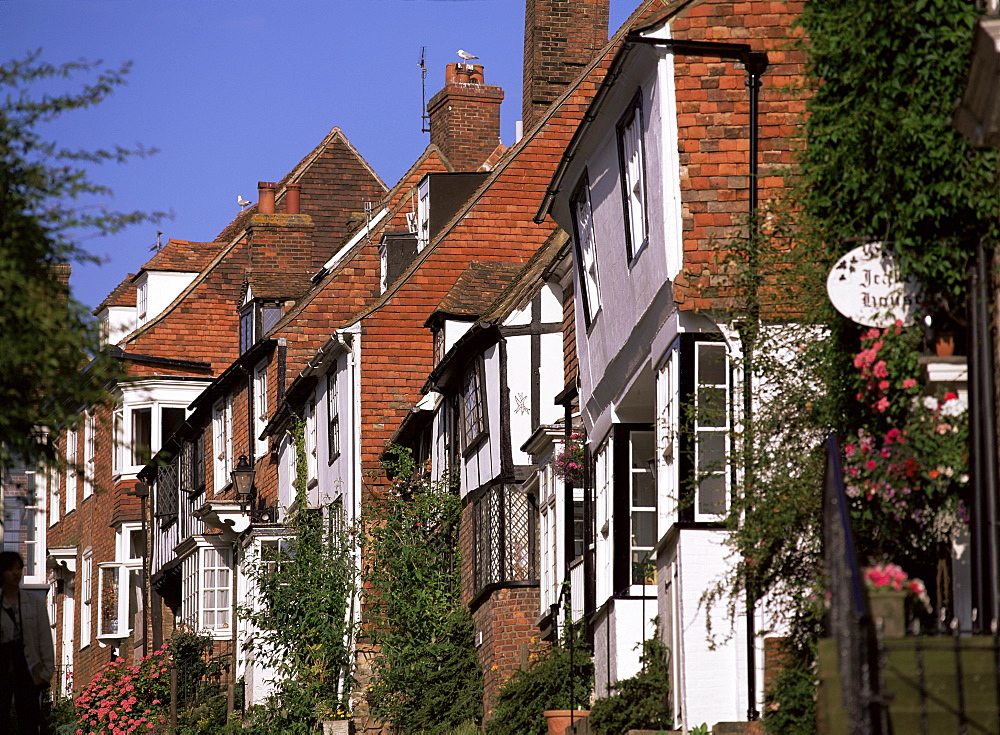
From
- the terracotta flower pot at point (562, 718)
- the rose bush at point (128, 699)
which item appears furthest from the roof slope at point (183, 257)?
the terracotta flower pot at point (562, 718)

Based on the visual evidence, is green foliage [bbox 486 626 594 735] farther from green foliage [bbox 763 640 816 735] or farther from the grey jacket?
the grey jacket

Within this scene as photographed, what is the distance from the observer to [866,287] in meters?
12.2

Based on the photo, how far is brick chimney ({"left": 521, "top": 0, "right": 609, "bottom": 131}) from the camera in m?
31.9

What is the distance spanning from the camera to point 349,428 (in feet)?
102

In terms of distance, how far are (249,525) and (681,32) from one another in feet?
73.6

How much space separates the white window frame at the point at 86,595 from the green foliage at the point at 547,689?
29.7 m

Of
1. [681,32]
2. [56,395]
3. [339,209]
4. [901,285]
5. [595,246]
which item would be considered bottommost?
[56,395]

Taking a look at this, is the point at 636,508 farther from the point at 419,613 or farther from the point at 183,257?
the point at 183,257

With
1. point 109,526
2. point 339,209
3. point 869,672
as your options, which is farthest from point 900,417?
point 109,526

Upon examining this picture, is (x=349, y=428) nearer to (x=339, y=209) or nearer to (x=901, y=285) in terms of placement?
(x=339, y=209)

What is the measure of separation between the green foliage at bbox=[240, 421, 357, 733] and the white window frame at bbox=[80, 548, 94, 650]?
833 inches

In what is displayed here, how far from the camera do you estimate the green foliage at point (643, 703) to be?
16047 mm

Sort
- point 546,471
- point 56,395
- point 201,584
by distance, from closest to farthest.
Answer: point 56,395 → point 546,471 → point 201,584

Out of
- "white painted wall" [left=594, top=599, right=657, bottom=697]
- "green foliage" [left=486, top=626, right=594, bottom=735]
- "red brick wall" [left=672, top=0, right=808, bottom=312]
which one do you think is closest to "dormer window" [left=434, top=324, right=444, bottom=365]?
"green foliage" [left=486, top=626, right=594, bottom=735]
